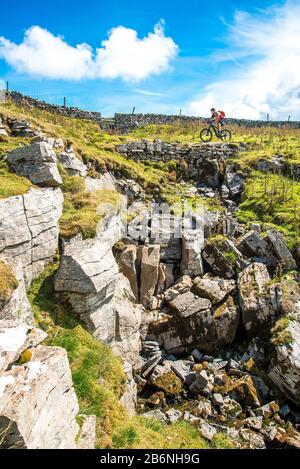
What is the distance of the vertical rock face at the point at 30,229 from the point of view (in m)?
9.33

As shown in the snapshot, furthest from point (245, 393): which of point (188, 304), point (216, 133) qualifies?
point (216, 133)

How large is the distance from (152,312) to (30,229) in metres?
6.04

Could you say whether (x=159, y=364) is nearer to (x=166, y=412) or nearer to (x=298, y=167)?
(x=166, y=412)

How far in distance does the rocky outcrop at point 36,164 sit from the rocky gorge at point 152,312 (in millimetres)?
42

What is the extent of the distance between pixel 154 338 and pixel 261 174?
48.4ft

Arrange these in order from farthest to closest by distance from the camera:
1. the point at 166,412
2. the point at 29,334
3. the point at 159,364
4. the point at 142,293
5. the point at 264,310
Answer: the point at 142,293 → the point at 264,310 → the point at 159,364 → the point at 166,412 → the point at 29,334

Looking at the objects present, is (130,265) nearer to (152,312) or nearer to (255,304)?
(152,312)

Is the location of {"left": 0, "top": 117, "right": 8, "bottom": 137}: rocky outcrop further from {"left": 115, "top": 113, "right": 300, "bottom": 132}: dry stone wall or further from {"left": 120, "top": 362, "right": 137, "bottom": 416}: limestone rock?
{"left": 115, "top": 113, "right": 300, "bottom": 132}: dry stone wall

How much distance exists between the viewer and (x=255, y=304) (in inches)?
519

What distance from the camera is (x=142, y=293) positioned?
13.8 meters

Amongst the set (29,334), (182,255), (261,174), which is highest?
(261,174)

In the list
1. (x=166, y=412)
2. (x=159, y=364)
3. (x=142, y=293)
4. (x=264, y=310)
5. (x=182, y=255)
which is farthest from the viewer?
(x=182, y=255)

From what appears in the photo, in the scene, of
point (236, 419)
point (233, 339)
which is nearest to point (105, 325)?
point (236, 419)

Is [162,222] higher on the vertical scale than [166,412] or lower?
higher
